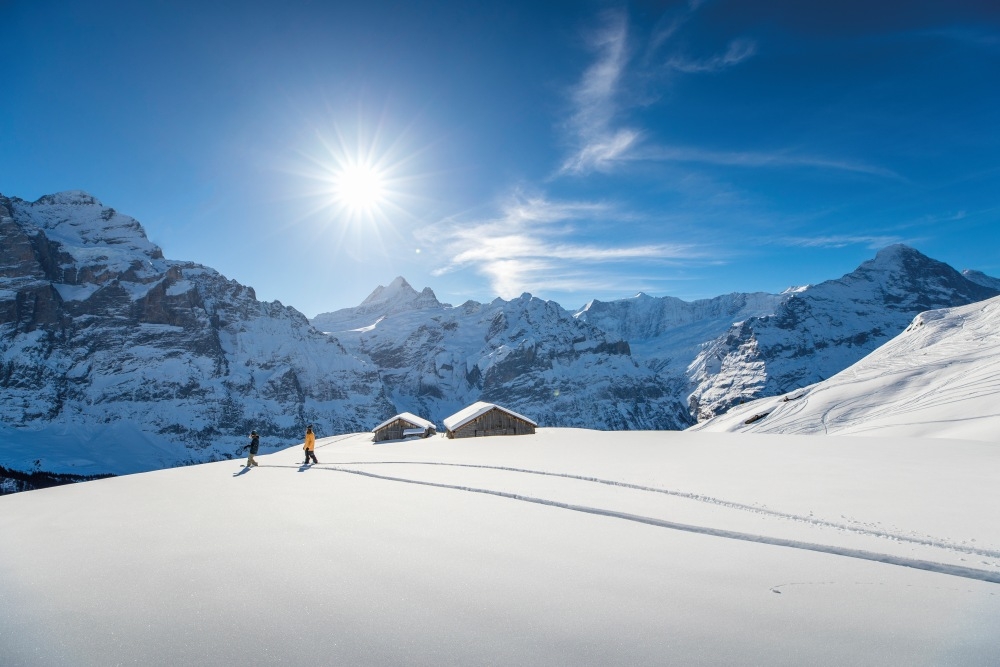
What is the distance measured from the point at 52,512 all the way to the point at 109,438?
205 m

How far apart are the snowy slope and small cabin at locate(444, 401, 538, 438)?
82.5ft

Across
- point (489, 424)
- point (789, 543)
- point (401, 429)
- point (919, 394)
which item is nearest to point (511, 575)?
point (789, 543)

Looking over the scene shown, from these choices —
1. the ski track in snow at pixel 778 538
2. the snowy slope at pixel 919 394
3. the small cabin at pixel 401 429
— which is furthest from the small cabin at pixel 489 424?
the ski track in snow at pixel 778 538

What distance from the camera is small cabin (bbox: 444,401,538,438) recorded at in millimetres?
38750

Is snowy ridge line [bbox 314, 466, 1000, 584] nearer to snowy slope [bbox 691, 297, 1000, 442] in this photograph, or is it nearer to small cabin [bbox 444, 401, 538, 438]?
snowy slope [bbox 691, 297, 1000, 442]

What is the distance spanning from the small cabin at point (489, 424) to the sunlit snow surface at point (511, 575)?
2675cm

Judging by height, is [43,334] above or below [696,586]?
above

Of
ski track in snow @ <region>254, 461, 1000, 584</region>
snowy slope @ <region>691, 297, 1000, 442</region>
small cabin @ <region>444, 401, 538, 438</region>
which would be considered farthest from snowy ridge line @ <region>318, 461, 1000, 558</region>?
small cabin @ <region>444, 401, 538, 438</region>

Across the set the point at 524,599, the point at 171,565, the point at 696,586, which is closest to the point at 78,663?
the point at 171,565

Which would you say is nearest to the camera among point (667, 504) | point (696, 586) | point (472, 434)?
point (696, 586)

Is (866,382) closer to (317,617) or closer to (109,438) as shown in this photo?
(317,617)

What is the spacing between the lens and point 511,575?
228 inches

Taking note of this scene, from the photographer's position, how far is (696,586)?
548 cm

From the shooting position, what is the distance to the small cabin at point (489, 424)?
127 feet
